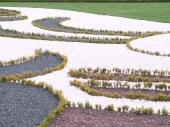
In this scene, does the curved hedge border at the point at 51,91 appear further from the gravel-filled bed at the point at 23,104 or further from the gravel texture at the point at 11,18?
the gravel texture at the point at 11,18

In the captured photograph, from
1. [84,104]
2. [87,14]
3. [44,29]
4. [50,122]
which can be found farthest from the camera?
[87,14]

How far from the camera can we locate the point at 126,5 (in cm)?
3622

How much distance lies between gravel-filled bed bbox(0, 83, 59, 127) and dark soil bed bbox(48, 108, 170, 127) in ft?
1.42

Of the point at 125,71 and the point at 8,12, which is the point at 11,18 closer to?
the point at 8,12

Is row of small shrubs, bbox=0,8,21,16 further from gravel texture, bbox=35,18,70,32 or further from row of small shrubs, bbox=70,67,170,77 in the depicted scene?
row of small shrubs, bbox=70,67,170,77

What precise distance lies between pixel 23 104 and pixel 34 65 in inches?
154

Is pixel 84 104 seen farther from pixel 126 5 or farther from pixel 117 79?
pixel 126 5

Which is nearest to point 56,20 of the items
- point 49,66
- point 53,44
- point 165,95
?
point 53,44

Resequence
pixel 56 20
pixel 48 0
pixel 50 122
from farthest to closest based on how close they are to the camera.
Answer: pixel 48 0 → pixel 56 20 → pixel 50 122

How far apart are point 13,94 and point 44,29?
12154mm

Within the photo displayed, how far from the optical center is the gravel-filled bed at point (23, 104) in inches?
370

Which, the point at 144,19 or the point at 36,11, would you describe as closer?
the point at 144,19

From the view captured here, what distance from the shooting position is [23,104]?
1037 cm

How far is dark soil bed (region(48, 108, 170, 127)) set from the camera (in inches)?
366
